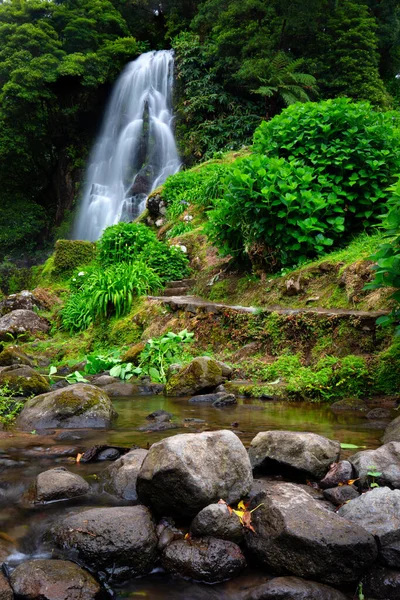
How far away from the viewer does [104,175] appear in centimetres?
2212

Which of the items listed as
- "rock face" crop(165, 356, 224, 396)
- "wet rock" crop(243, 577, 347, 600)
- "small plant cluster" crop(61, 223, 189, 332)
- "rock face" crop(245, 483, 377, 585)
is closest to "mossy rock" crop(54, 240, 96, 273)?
"small plant cluster" crop(61, 223, 189, 332)

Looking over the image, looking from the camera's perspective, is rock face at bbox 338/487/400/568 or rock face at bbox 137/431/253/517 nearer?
rock face at bbox 338/487/400/568

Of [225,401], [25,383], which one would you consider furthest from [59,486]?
[25,383]

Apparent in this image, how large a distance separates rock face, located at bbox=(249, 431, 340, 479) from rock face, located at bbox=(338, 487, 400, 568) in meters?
0.56

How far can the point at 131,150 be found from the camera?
2130 centimetres

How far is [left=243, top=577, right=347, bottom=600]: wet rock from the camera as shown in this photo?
6.84 feet

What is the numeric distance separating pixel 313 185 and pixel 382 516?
558 cm

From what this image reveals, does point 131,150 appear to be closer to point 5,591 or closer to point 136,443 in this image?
point 136,443

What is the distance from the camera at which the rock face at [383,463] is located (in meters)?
2.79

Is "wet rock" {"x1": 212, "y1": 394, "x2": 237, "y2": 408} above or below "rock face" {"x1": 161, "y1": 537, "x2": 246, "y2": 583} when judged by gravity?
below

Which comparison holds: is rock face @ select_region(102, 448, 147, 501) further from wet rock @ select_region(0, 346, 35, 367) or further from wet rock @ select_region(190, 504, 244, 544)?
wet rock @ select_region(0, 346, 35, 367)

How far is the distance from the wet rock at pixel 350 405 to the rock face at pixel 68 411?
219 centimetres

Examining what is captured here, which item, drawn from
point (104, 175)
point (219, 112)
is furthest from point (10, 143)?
point (219, 112)

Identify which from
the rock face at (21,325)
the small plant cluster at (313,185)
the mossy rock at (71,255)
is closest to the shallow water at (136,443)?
the small plant cluster at (313,185)
